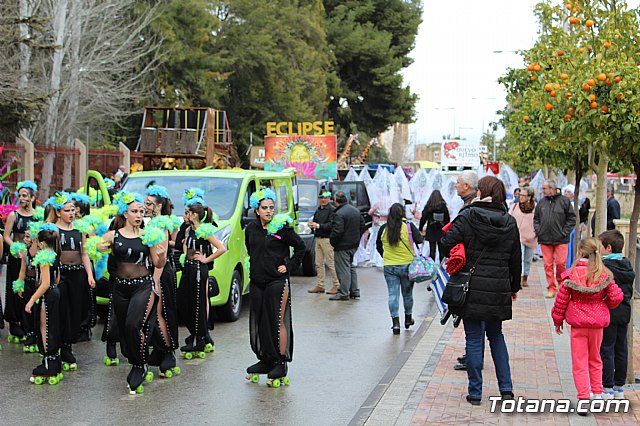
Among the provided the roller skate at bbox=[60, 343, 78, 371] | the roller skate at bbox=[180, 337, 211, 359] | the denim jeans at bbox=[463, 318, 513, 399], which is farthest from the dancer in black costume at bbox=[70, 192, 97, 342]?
the denim jeans at bbox=[463, 318, 513, 399]

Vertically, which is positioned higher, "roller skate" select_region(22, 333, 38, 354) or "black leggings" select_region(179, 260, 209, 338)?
"black leggings" select_region(179, 260, 209, 338)

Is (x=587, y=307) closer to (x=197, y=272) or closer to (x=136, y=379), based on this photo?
(x=136, y=379)

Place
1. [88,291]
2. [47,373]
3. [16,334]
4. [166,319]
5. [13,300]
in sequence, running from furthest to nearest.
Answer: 1. [16,334]
2. [13,300]
3. [88,291]
4. [166,319]
5. [47,373]

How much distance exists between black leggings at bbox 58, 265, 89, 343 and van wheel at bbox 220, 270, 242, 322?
9.95 feet

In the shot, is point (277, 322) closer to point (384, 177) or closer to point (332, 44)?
point (384, 177)

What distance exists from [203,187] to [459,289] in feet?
20.4

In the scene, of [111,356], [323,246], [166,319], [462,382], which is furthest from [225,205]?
[462,382]

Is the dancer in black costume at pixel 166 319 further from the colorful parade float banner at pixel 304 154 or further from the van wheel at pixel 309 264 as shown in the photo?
the colorful parade float banner at pixel 304 154

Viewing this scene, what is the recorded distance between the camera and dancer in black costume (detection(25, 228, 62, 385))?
8.36 m

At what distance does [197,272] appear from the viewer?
966 cm

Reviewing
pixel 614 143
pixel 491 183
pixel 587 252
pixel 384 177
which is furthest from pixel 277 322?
pixel 384 177

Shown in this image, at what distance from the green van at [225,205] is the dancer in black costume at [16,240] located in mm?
1320

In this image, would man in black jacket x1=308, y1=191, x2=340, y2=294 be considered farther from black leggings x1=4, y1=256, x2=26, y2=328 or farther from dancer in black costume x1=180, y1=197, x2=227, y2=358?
black leggings x1=4, y1=256, x2=26, y2=328

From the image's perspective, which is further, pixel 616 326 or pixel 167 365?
pixel 167 365
